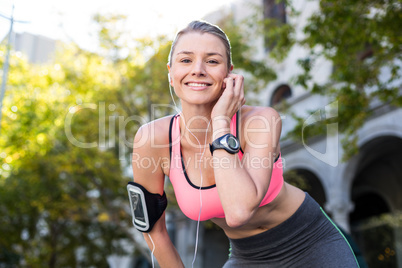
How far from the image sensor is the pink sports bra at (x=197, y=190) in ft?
7.28

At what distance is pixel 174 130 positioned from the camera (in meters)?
2.46

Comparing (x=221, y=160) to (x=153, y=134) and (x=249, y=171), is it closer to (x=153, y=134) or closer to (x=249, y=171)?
(x=249, y=171)

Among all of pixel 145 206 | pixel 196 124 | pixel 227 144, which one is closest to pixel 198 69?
pixel 196 124

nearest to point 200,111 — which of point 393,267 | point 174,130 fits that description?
point 174,130

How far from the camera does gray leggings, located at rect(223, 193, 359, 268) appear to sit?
87.8 inches

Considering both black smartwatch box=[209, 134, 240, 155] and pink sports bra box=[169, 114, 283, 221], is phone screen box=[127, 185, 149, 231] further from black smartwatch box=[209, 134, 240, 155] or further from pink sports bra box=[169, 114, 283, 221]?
black smartwatch box=[209, 134, 240, 155]

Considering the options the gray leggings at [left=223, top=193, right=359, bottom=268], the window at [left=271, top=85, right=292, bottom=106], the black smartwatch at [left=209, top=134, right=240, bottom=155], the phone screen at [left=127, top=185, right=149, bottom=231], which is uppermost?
the window at [left=271, top=85, right=292, bottom=106]

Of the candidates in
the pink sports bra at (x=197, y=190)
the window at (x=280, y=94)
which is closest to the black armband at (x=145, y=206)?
the pink sports bra at (x=197, y=190)

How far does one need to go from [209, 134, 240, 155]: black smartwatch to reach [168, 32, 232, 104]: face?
310mm

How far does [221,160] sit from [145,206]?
0.63 meters

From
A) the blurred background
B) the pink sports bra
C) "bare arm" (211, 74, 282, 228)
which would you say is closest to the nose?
"bare arm" (211, 74, 282, 228)

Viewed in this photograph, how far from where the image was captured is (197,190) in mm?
2248

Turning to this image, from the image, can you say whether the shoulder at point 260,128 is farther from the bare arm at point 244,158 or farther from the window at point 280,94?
the window at point 280,94

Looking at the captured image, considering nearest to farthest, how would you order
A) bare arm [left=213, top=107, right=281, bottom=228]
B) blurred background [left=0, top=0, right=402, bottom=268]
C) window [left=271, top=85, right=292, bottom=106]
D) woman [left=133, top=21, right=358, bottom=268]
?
bare arm [left=213, top=107, right=281, bottom=228] → woman [left=133, top=21, right=358, bottom=268] → blurred background [left=0, top=0, right=402, bottom=268] → window [left=271, top=85, right=292, bottom=106]
